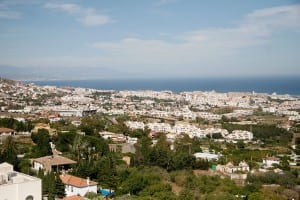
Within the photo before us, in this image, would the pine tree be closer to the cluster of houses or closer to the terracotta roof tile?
the terracotta roof tile

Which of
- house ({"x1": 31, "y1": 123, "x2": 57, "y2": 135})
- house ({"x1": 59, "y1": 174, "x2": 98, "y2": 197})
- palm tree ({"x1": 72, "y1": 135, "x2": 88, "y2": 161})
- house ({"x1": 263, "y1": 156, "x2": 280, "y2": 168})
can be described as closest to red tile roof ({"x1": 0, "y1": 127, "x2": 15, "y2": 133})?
house ({"x1": 31, "y1": 123, "x2": 57, "y2": 135})

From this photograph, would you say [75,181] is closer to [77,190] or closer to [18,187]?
[77,190]

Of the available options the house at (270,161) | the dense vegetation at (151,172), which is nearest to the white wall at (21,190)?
the dense vegetation at (151,172)

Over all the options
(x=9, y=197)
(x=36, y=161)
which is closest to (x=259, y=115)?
(x=36, y=161)

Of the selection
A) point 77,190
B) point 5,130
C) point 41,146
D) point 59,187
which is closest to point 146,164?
point 77,190

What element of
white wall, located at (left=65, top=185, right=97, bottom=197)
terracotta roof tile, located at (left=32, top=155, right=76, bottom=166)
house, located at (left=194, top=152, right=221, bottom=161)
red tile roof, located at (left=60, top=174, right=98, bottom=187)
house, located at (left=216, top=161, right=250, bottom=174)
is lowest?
house, located at (left=216, top=161, right=250, bottom=174)

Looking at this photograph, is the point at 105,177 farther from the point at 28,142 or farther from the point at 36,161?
the point at 28,142
